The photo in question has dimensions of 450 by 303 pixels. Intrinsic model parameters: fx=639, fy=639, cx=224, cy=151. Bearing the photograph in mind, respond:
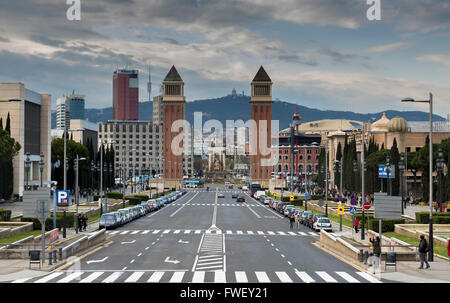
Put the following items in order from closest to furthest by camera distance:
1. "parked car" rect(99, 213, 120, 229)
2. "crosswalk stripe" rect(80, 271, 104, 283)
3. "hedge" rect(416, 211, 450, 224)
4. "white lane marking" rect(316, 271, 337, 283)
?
1. "crosswalk stripe" rect(80, 271, 104, 283)
2. "white lane marking" rect(316, 271, 337, 283)
3. "hedge" rect(416, 211, 450, 224)
4. "parked car" rect(99, 213, 120, 229)

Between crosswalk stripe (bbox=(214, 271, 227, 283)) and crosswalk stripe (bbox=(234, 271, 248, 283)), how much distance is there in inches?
23.9

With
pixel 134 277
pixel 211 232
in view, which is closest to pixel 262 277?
pixel 134 277

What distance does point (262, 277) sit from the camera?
30.1 metres

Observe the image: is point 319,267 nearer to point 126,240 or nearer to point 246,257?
point 246,257

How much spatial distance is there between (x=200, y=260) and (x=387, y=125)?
110 metres

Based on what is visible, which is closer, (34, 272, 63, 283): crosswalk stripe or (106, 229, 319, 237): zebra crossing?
(34, 272, 63, 283): crosswalk stripe

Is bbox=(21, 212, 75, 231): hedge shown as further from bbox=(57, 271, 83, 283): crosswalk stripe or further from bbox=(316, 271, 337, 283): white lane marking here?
bbox=(316, 271, 337, 283): white lane marking

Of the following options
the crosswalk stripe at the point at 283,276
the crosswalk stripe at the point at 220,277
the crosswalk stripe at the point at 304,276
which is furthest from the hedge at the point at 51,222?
the crosswalk stripe at the point at 304,276

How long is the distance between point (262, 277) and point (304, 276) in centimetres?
211

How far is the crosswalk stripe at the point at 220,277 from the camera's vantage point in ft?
93.9

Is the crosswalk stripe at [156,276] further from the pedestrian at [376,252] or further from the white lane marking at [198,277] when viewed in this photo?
the pedestrian at [376,252]

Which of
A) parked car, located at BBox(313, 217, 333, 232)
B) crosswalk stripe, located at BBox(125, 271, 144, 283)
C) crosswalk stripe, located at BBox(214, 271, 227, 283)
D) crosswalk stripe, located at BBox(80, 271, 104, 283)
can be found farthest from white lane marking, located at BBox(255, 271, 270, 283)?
parked car, located at BBox(313, 217, 333, 232)

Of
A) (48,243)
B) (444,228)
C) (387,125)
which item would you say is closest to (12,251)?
(48,243)

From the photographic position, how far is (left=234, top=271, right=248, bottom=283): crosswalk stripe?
2869 cm
